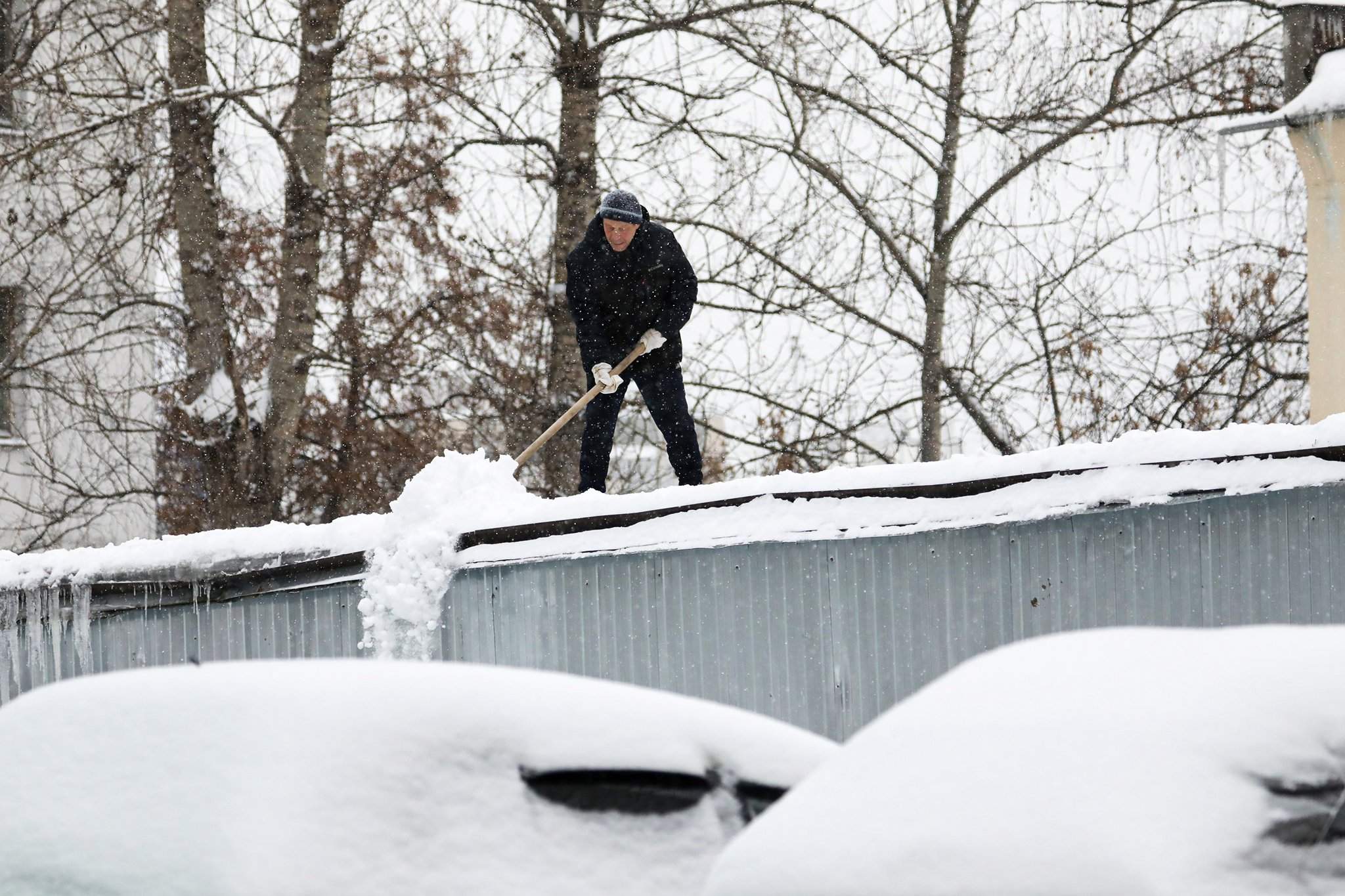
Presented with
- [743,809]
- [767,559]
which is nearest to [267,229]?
[767,559]

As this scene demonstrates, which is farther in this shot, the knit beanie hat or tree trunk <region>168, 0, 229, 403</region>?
tree trunk <region>168, 0, 229, 403</region>

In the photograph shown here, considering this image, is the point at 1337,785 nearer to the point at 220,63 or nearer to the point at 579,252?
the point at 579,252

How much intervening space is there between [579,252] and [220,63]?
6307mm

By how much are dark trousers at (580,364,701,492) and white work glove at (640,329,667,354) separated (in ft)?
0.49

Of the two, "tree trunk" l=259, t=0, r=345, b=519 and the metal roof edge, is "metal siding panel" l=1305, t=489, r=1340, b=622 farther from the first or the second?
"tree trunk" l=259, t=0, r=345, b=519

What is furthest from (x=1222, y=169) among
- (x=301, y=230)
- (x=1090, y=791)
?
(x=1090, y=791)

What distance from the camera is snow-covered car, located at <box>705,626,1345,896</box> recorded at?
172cm

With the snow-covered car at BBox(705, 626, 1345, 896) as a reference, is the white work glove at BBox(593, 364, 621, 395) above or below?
above

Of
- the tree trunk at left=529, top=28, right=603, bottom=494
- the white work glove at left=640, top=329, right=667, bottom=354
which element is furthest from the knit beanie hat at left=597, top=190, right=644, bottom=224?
the tree trunk at left=529, top=28, right=603, bottom=494

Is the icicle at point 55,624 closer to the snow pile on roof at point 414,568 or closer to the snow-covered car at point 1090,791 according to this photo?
the snow pile on roof at point 414,568

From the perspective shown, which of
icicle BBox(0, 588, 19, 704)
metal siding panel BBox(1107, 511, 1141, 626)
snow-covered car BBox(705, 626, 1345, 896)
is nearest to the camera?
snow-covered car BBox(705, 626, 1345, 896)

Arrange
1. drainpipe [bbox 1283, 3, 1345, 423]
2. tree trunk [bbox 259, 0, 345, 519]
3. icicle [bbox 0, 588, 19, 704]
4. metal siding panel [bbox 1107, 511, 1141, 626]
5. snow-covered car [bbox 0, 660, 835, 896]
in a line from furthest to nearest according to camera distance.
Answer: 1. tree trunk [bbox 259, 0, 345, 519]
2. drainpipe [bbox 1283, 3, 1345, 423]
3. icicle [bbox 0, 588, 19, 704]
4. metal siding panel [bbox 1107, 511, 1141, 626]
5. snow-covered car [bbox 0, 660, 835, 896]

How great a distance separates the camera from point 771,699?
486cm

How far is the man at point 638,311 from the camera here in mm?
7477
